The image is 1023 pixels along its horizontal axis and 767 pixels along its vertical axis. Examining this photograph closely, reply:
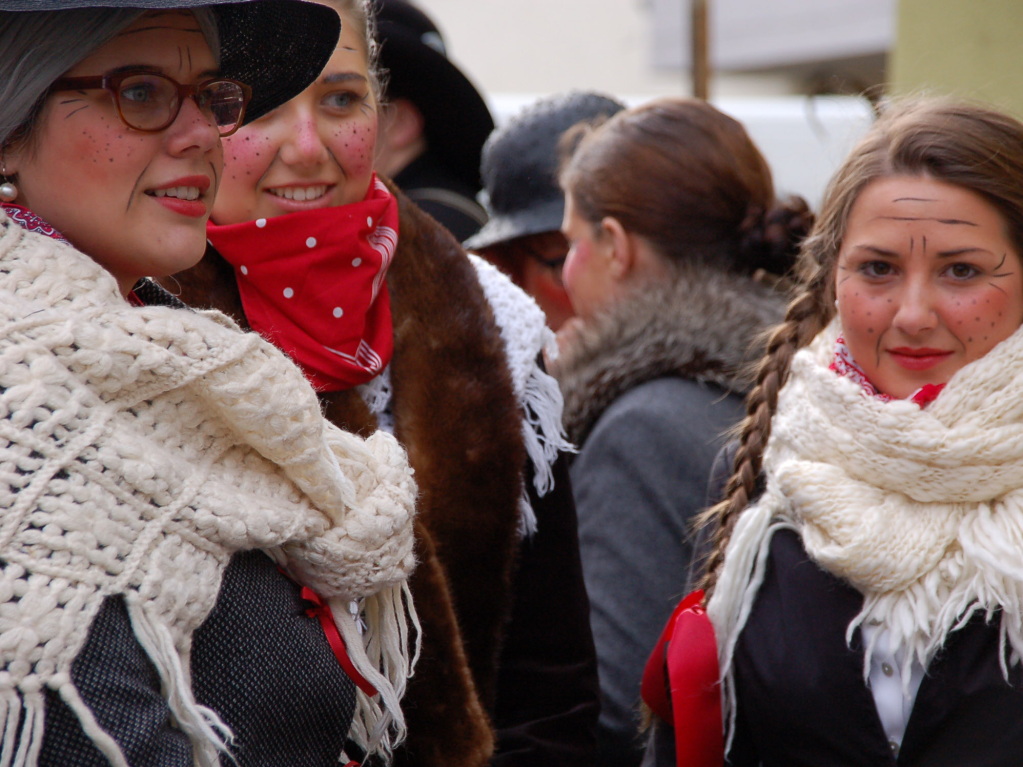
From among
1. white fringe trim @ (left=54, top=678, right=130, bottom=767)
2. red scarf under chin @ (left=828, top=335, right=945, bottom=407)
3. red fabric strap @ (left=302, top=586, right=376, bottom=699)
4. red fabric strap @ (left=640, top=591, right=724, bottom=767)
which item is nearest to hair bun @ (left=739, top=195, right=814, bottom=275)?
red scarf under chin @ (left=828, top=335, right=945, bottom=407)

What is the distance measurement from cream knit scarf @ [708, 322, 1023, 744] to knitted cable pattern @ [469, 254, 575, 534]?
1.47 ft

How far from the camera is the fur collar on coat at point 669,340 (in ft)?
8.71

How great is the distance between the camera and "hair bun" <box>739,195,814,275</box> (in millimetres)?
2842

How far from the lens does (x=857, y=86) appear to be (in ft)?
16.6

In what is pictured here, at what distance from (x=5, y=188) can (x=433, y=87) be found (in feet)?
8.21

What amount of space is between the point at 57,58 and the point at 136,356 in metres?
0.36

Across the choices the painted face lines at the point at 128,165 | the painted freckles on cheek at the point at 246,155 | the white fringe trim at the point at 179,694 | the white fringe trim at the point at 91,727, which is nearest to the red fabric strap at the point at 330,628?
the white fringe trim at the point at 179,694

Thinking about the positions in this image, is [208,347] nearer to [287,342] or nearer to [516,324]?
[287,342]

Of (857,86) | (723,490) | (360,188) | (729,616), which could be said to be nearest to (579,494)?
(723,490)

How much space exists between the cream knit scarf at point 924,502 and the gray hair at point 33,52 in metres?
1.37

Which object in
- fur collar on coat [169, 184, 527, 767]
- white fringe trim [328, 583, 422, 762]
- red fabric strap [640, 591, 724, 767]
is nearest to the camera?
white fringe trim [328, 583, 422, 762]

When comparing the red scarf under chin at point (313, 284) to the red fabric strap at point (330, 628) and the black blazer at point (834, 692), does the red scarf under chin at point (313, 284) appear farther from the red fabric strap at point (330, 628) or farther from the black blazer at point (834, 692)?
the black blazer at point (834, 692)

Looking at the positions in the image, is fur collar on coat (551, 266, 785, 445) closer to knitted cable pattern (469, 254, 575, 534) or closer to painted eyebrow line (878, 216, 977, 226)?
knitted cable pattern (469, 254, 575, 534)

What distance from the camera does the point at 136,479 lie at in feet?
4.00
